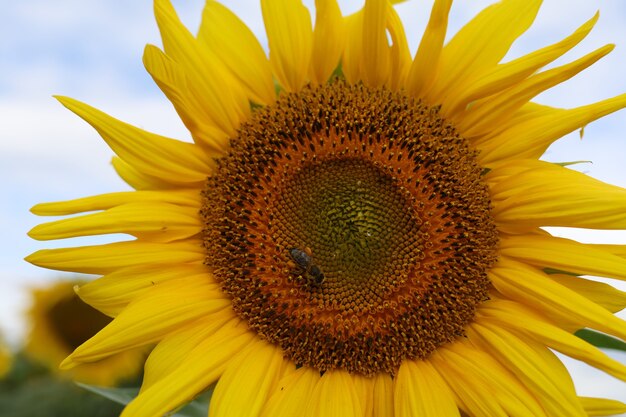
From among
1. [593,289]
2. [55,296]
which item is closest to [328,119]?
[593,289]

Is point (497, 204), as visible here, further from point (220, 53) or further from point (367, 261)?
point (220, 53)

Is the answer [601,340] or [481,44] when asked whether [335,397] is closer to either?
[601,340]

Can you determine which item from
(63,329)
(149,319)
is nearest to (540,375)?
(149,319)

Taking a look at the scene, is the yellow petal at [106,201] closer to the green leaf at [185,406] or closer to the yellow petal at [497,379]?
the green leaf at [185,406]

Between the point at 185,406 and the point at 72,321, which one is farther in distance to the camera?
the point at 72,321

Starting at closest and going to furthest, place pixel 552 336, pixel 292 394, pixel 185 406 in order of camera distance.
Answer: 1. pixel 552 336
2. pixel 292 394
3. pixel 185 406

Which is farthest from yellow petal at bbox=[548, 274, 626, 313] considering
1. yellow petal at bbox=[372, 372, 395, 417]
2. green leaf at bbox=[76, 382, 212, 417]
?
green leaf at bbox=[76, 382, 212, 417]

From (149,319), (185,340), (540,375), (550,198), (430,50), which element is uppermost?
(430,50)
